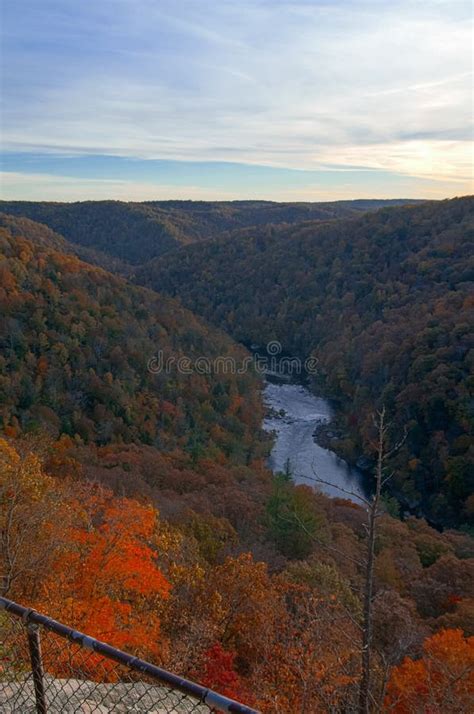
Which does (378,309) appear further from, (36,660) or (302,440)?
(36,660)

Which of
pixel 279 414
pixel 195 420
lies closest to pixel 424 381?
pixel 279 414

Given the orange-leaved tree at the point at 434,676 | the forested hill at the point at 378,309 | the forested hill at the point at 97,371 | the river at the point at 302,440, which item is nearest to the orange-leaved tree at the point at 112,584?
the orange-leaved tree at the point at 434,676

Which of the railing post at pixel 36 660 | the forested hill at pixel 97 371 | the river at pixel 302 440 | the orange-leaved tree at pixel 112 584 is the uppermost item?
the railing post at pixel 36 660

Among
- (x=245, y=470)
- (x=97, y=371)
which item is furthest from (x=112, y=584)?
(x=97, y=371)

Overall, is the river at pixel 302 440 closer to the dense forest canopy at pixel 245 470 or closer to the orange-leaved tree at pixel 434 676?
the dense forest canopy at pixel 245 470

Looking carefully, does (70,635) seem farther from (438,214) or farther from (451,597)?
(438,214)

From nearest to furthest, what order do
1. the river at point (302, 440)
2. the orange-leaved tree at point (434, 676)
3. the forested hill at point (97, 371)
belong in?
the orange-leaved tree at point (434, 676) < the forested hill at point (97, 371) < the river at point (302, 440)
